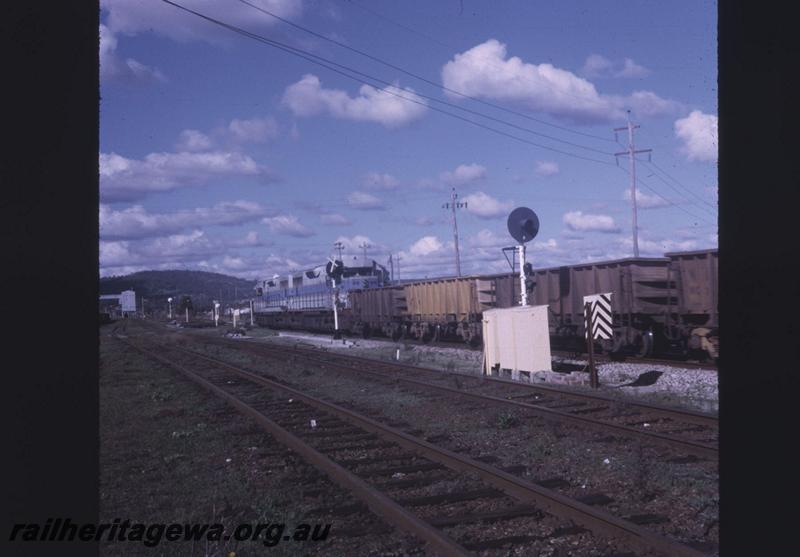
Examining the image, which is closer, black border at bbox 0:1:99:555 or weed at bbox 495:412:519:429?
black border at bbox 0:1:99:555

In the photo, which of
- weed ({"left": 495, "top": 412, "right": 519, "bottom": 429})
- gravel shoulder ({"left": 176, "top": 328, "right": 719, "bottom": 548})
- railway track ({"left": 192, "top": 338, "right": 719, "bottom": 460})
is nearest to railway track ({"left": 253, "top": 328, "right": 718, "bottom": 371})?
railway track ({"left": 192, "top": 338, "right": 719, "bottom": 460})

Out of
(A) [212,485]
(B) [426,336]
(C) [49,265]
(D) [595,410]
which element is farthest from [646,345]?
(C) [49,265]

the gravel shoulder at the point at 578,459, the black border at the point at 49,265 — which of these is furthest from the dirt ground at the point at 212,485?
the black border at the point at 49,265

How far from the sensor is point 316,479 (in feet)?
24.3

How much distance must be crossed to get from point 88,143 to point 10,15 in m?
0.32

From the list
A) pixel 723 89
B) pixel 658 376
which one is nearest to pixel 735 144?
pixel 723 89

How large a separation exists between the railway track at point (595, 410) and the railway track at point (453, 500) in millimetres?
2069

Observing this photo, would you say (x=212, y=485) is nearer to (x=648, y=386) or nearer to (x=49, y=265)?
(x=49, y=265)

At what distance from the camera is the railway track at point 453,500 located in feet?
16.7

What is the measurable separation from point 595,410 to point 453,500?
18.9 ft

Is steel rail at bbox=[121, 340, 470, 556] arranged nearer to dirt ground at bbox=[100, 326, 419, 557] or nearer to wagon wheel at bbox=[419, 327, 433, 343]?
dirt ground at bbox=[100, 326, 419, 557]

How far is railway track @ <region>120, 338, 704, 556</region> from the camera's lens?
508cm

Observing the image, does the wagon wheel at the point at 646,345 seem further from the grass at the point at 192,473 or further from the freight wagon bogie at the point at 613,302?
the grass at the point at 192,473

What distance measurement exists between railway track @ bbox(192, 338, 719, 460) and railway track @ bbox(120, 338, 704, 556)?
6.79 ft
